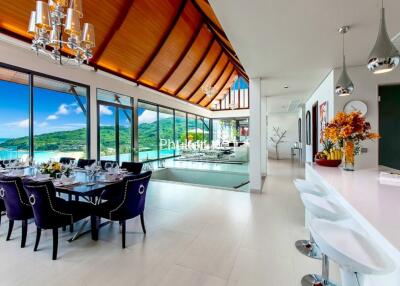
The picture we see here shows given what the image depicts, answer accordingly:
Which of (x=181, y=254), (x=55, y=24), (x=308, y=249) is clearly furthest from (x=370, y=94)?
(x=55, y=24)

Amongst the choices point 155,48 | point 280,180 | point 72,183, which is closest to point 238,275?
point 72,183

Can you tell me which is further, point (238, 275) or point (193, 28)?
point (193, 28)

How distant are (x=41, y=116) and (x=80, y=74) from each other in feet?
5.07

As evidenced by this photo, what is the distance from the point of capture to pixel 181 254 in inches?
94.8

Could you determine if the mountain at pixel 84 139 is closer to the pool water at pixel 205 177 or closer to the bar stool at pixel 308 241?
the pool water at pixel 205 177

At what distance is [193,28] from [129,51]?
2653 millimetres

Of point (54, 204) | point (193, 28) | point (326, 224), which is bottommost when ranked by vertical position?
point (54, 204)

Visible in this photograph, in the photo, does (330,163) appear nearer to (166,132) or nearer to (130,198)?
(130,198)

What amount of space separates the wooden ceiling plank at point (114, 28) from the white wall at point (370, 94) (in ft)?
18.1

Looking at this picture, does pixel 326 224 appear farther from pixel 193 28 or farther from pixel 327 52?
pixel 193 28

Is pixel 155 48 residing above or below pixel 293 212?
above

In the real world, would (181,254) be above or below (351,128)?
below

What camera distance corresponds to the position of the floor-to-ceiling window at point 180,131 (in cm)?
1134

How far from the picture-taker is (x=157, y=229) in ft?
10.1
